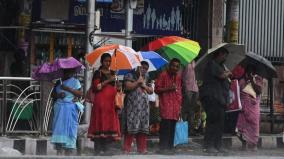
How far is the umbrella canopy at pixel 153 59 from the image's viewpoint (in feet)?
36.8

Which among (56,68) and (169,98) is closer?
(56,68)

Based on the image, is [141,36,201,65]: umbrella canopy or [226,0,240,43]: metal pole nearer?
[141,36,201,65]: umbrella canopy

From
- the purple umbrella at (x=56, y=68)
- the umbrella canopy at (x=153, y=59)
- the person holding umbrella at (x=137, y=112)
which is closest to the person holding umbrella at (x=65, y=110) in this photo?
the purple umbrella at (x=56, y=68)

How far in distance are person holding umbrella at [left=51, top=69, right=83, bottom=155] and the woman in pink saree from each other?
3593 mm

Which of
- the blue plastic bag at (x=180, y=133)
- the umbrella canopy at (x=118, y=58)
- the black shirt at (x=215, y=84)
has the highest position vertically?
the umbrella canopy at (x=118, y=58)

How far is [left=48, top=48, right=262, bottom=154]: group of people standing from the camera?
33.6 feet

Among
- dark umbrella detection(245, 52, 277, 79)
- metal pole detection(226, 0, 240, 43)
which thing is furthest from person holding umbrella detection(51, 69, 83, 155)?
metal pole detection(226, 0, 240, 43)

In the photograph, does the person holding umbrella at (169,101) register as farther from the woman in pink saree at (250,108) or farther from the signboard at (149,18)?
the signboard at (149,18)

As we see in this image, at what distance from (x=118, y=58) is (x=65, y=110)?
116 centimetres

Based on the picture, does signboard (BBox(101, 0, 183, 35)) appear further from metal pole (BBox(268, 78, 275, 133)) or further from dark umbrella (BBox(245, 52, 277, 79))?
dark umbrella (BBox(245, 52, 277, 79))

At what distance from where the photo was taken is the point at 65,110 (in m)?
10.5

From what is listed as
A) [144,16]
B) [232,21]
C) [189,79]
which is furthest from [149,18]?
[189,79]

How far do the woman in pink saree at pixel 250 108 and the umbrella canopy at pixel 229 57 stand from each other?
2.93 feet

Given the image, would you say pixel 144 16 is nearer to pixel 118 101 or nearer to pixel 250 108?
pixel 250 108
